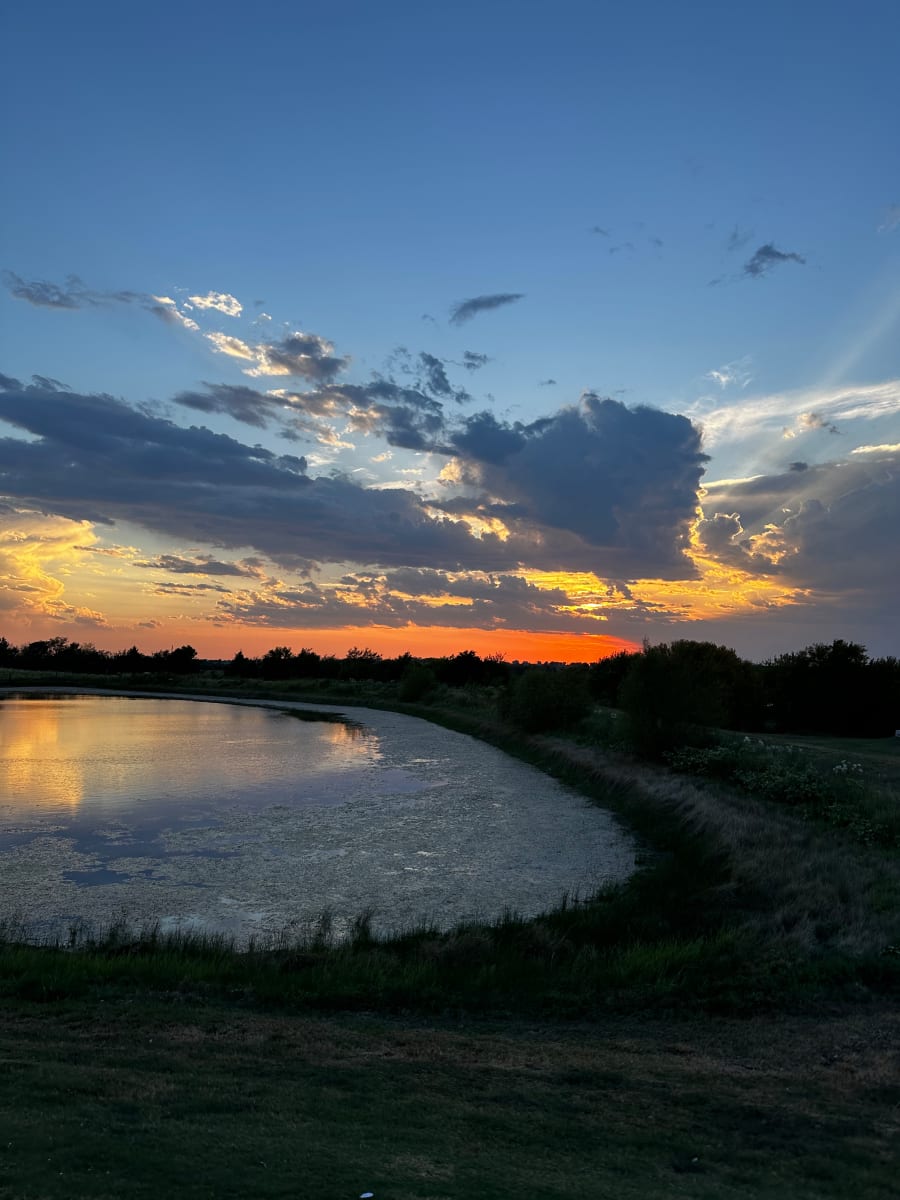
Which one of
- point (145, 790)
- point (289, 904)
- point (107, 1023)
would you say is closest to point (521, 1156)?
point (107, 1023)

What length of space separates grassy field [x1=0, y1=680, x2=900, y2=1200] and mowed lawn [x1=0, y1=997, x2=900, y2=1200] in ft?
Result: 0.08

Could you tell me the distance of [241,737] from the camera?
1987 inches

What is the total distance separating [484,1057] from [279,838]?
1435cm

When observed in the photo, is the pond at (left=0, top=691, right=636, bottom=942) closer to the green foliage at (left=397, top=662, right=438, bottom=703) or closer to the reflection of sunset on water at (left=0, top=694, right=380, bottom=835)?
the reflection of sunset on water at (left=0, top=694, right=380, bottom=835)

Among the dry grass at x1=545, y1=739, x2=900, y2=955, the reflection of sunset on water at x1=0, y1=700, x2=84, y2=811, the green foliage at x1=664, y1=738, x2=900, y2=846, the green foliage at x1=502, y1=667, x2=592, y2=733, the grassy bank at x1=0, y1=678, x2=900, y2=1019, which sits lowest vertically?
the reflection of sunset on water at x1=0, y1=700, x2=84, y2=811

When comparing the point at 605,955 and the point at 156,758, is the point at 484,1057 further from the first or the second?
the point at 156,758

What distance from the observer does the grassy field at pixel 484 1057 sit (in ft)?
17.7

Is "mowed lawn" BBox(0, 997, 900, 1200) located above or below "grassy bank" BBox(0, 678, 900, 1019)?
above

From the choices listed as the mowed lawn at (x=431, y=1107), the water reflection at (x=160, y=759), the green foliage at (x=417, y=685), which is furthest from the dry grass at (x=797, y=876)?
the green foliage at (x=417, y=685)

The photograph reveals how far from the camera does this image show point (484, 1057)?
805cm

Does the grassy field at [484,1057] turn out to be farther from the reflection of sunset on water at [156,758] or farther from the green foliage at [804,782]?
the reflection of sunset on water at [156,758]

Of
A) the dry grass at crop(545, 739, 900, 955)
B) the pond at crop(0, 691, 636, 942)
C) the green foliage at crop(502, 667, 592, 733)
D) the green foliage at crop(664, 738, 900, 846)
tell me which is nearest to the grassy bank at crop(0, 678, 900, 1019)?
the dry grass at crop(545, 739, 900, 955)

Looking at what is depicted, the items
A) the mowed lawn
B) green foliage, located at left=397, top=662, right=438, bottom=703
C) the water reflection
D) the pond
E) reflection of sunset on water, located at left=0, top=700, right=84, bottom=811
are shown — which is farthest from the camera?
green foliage, located at left=397, top=662, right=438, bottom=703

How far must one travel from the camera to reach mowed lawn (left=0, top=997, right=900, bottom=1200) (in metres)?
5.19
